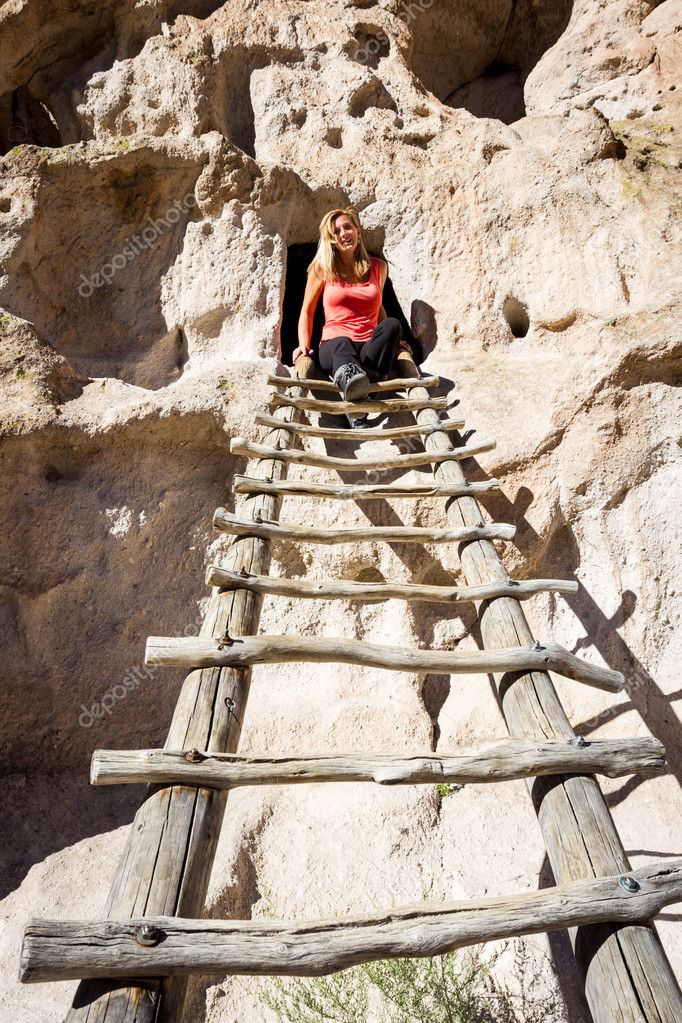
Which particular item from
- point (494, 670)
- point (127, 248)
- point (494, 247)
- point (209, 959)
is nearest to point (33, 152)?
point (127, 248)

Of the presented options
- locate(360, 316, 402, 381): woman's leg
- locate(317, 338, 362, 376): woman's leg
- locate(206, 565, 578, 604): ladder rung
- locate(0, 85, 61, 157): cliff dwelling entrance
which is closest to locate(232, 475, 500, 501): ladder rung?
locate(206, 565, 578, 604): ladder rung

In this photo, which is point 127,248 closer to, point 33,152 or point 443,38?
point 33,152

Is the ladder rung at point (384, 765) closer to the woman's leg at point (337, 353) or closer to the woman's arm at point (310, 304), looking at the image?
the woman's leg at point (337, 353)

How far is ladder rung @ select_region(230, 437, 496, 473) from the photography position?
2.62 m

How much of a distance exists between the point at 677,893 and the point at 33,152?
422 cm

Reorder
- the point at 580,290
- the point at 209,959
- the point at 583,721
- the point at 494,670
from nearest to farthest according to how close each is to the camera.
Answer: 1. the point at 209,959
2. the point at 494,670
3. the point at 583,721
4. the point at 580,290

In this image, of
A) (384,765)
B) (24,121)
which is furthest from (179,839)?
(24,121)

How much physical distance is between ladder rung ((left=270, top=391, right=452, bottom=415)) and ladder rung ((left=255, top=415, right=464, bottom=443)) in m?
0.17

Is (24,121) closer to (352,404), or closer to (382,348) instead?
(382,348)

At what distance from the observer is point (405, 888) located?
229 cm

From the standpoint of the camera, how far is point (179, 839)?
1277 mm

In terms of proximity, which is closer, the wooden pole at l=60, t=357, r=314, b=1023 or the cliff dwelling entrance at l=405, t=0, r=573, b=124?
the wooden pole at l=60, t=357, r=314, b=1023

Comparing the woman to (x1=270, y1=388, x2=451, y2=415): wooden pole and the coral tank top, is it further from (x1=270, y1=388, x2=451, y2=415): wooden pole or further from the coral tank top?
(x1=270, y1=388, x2=451, y2=415): wooden pole

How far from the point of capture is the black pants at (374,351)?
10.8ft
